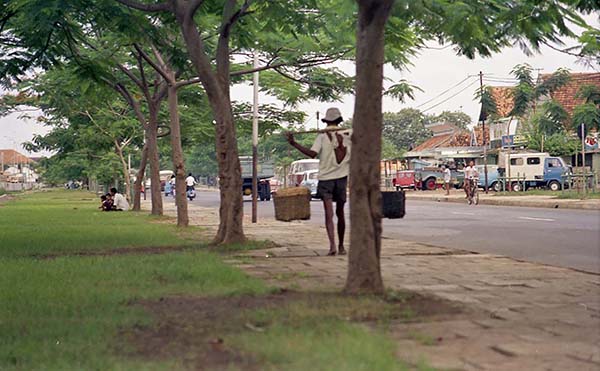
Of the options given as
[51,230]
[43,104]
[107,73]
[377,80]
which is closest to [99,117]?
[43,104]

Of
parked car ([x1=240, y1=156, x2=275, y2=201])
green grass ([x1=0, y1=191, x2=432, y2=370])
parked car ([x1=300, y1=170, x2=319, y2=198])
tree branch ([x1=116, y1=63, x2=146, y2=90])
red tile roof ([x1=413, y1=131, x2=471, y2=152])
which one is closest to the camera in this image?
green grass ([x1=0, y1=191, x2=432, y2=370])

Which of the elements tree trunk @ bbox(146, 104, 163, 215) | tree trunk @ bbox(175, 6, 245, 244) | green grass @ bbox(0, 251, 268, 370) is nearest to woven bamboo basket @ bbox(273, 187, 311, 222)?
tree trunk @ bbox(175, 6, 245, 244)

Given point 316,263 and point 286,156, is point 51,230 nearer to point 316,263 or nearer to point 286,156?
point 316,263

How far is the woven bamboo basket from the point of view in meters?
12.9

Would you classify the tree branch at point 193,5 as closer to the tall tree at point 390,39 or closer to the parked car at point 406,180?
the tall tree at point 390,39

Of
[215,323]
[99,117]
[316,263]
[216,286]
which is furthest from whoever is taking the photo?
[99,117]

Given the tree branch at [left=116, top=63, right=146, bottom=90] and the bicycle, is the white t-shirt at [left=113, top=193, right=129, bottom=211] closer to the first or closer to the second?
the tree branch at [left=116, top=63, right=146, bottom=90]

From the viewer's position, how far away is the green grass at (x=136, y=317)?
5.01 meters

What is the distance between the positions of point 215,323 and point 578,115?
3655 cm

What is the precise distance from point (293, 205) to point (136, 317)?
6499 millimetres

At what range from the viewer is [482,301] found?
285 inches

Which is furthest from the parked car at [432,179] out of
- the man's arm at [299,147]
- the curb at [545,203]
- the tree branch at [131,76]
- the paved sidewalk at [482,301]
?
the man's arm at [299,147]

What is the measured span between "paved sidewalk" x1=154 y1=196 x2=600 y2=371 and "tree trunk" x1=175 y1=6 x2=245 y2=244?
0.93 m

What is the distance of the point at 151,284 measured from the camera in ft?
28.2
